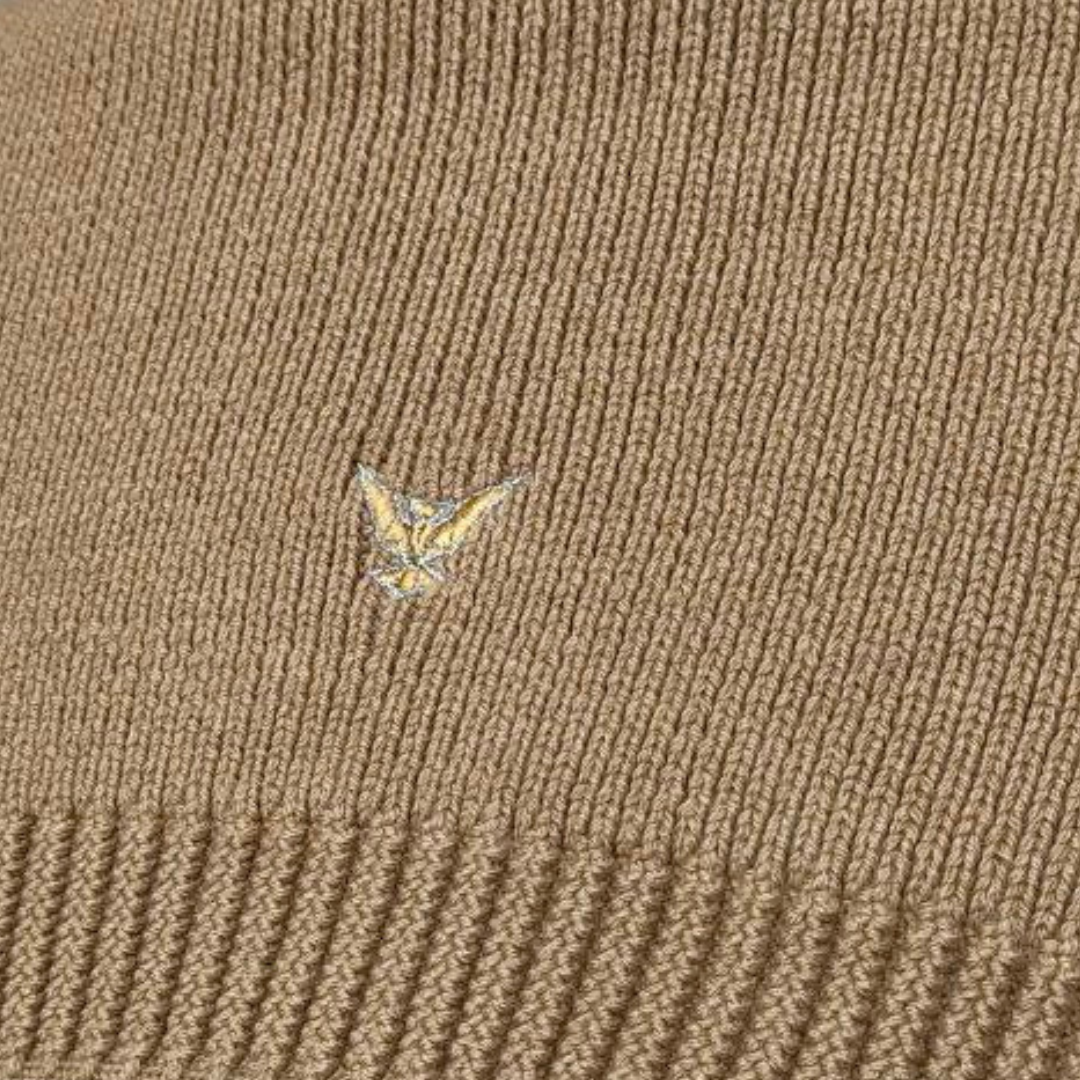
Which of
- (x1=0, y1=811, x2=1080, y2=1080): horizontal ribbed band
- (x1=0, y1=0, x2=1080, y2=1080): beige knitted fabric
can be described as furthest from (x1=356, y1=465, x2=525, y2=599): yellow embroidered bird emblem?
(x1=0, y1=811, x2=1080, y2=1080): horizontal ribbed band

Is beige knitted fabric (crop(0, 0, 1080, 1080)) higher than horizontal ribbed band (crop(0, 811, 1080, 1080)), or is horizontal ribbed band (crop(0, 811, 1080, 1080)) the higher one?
beige knitted fabric (crop(0, 0, 1080, 1080))

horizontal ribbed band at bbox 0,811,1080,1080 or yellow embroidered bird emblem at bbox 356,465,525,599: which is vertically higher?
yellow embroidered bird emblem at bbox 356,465,525,599

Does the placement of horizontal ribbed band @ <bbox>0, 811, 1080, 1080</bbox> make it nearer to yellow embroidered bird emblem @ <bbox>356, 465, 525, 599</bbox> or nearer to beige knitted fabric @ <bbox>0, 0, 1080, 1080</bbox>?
beige knitted fabric @ <bbox>0, 0, 1080, 1080</bbox>

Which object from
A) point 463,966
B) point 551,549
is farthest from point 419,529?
point 463,966

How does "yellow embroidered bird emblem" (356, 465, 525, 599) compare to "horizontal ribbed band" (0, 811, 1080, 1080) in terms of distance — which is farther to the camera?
"yellow embroidered bird emblem" (356, 465, 525, 599)

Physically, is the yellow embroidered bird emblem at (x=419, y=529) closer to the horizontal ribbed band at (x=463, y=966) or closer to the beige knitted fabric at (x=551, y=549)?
the beige knitted fabric at (x=551, y=549)

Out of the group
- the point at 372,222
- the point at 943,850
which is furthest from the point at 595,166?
the point at 943,850

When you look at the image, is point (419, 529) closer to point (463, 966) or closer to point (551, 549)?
point (551, 549)

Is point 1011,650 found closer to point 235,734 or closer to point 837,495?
point 837,495
